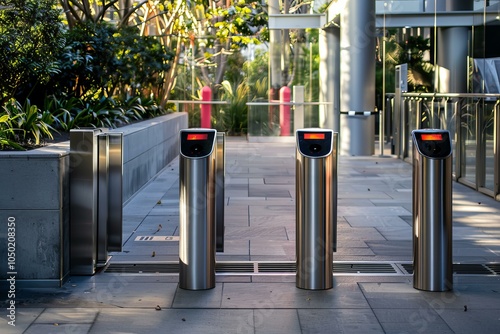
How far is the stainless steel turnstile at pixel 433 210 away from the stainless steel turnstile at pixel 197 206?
151 centimetres

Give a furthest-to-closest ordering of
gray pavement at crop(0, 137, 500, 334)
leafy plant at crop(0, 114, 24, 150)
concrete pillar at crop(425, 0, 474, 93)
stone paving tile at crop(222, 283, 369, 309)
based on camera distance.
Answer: concrete pillar at crop(425, 0, 474, 93)
leafy plant at crop(0, 114, 24, 150)
stone paving tile at crop(222, 283, 369, 309)
gray pavement at crop(0, 137, 500, 334)

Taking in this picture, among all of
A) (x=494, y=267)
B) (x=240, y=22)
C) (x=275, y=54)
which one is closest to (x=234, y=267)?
(x=494, y=267)

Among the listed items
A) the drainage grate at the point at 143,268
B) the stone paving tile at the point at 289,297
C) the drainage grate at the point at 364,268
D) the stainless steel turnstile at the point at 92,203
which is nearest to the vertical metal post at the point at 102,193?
the stainless steel turnstile at the point at 92,203

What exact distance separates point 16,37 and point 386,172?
749 cm

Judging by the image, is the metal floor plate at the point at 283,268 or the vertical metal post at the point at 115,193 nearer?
the metal floor plate at the point at 283,268

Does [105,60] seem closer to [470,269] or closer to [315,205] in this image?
[470,269]

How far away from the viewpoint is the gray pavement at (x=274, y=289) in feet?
19.2

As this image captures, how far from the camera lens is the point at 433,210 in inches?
268

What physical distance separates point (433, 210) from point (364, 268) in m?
1.02

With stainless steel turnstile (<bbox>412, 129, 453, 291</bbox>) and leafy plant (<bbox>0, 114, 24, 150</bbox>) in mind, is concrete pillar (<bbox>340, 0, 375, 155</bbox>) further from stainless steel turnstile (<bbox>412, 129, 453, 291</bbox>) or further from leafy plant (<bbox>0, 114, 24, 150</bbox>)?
stainless steel turnstile (<bbox>412, 129, 453, 291</bbox>)

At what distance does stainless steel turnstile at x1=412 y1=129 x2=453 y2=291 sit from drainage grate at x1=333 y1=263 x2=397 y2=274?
0.66m

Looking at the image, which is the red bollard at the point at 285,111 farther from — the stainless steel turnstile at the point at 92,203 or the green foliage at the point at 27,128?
the stainless steel turnstile at the point at 92,203

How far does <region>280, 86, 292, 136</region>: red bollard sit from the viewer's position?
25750 millimetres

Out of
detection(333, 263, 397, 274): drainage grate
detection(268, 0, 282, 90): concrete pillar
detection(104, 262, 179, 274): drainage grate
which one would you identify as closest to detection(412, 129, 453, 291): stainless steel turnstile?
detection(333, 263, 397, 274): drainage grate
